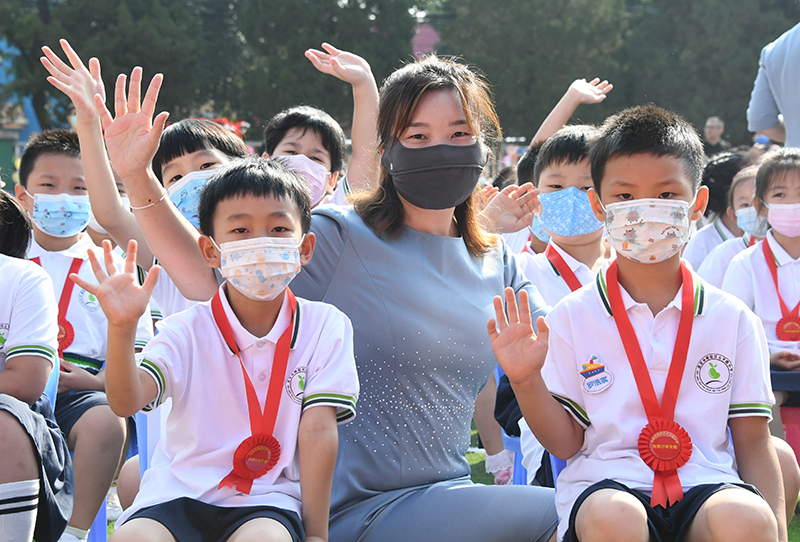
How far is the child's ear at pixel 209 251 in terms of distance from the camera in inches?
98.3

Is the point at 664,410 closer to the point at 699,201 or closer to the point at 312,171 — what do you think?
the point at 699,201

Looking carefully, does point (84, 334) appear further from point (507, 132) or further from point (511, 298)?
point (507, 132)

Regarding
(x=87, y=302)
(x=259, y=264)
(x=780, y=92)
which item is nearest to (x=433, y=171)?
(x=259, y=264)

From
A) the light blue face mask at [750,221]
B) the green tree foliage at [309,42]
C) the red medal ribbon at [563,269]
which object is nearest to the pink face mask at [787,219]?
the light blue face mask at [750,221]

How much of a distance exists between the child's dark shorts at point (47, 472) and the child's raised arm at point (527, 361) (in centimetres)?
150

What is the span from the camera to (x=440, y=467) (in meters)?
2.58

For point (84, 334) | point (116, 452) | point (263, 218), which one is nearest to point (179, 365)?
point (263, 218)

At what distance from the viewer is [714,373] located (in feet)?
7.75

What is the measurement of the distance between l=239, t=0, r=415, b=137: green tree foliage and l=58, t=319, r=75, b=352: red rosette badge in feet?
62.0

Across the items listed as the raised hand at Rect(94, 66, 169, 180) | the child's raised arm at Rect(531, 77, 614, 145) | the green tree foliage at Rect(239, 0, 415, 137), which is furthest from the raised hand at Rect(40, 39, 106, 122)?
the green tree foliage at Rect(239, 0, 415, 137)

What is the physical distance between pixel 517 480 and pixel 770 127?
393 cm

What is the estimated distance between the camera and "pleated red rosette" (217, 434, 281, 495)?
2.22 meters

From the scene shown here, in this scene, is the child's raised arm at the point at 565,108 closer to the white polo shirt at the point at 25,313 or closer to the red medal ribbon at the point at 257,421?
the red medal ribbon at the point at 257,421

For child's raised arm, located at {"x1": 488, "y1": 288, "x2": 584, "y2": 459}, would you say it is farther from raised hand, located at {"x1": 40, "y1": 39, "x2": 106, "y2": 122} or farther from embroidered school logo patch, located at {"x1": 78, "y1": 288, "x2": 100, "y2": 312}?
embroidered school logo patch, located at {"x1": 78, "y1": 288, "x2": 100, "y2": 312}
